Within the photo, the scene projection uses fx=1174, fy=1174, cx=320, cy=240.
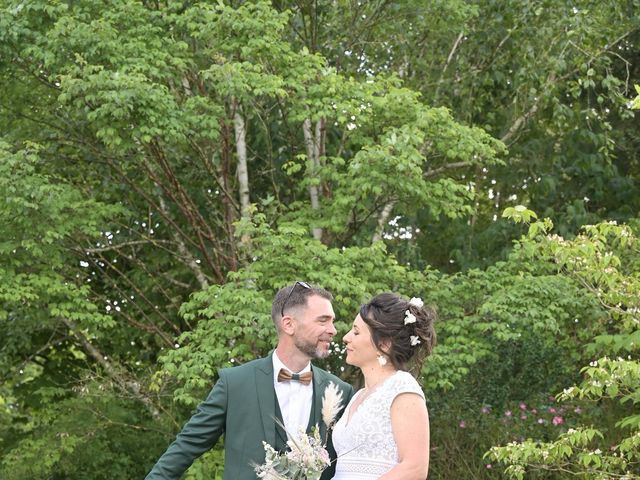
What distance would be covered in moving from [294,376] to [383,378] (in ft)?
1.21

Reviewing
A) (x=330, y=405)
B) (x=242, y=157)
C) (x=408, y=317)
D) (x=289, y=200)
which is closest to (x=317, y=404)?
(x=330, y=405)

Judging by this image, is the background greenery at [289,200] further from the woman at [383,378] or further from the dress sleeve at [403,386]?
the dress sleeve at [403,386]

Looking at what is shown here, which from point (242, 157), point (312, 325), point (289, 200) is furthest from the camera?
point (289, 200)

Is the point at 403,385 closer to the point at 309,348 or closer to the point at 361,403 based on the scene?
the point at 361,403

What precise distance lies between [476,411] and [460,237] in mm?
2556

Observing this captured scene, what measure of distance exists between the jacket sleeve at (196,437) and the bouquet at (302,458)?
1.28ft

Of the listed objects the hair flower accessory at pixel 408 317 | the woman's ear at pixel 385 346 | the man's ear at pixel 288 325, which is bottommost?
the woman's ear at pixel 385 346

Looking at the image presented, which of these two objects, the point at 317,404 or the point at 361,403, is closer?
the point at 361,403

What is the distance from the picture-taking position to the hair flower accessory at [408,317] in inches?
161

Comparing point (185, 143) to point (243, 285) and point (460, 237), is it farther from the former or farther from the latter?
point (460, 237)

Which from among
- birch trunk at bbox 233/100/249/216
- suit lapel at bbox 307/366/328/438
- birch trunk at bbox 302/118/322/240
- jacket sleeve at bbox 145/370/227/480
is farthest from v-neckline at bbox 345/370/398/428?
birch trunk at bbox 233/100/249/216

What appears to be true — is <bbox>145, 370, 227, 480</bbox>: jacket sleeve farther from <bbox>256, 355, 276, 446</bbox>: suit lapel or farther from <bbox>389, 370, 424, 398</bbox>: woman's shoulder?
<bbox>389, 370, 424, 398</bbox>: woman's shoulder

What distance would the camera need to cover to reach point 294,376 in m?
4.34

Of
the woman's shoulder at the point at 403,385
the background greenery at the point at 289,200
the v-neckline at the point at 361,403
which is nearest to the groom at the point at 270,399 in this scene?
the v-neckline at the point at 361,403
